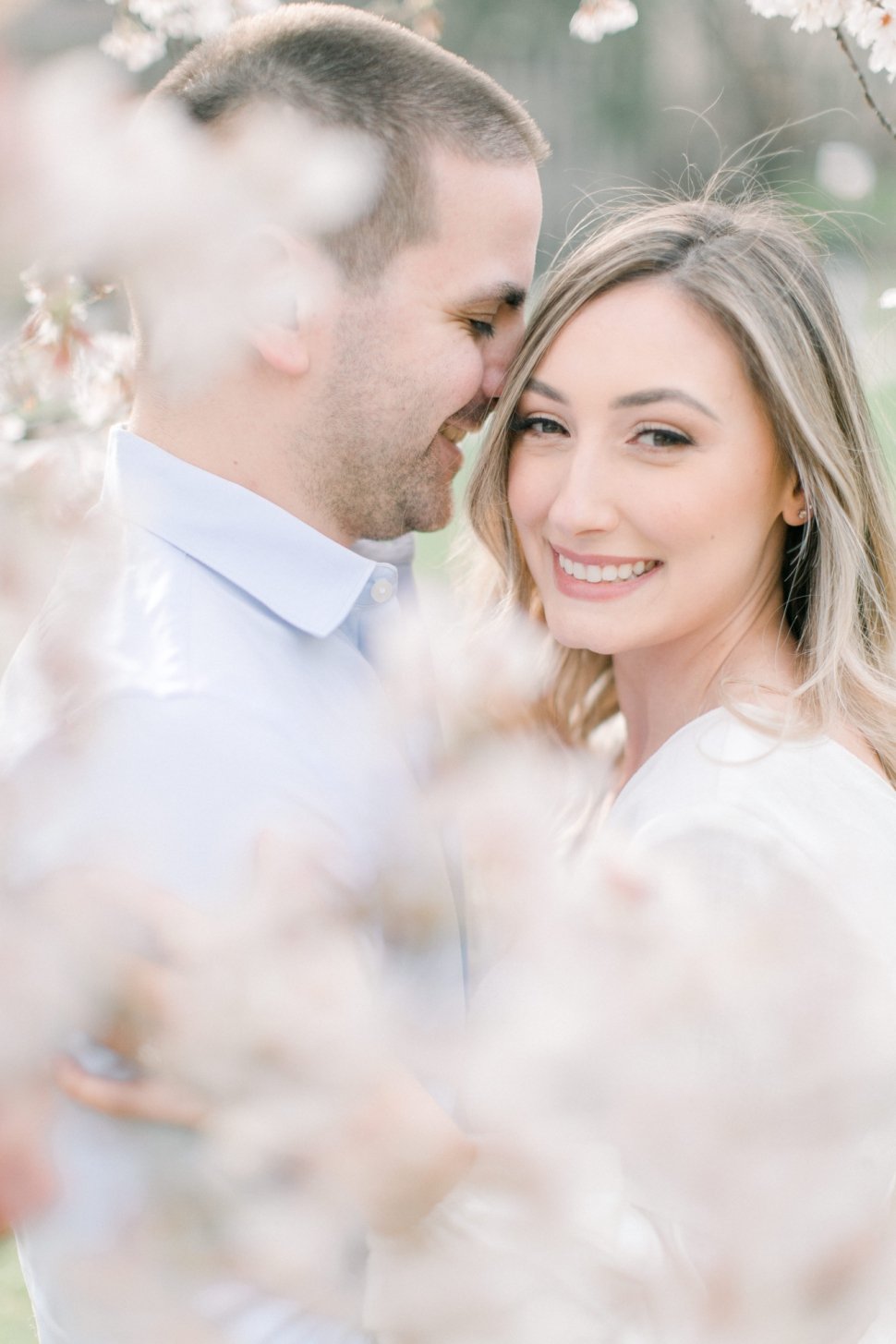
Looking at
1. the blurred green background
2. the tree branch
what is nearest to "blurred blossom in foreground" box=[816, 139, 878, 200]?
the tree branch

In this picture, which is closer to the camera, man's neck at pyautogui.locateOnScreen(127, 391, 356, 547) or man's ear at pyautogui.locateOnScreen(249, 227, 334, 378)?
man's ear at pyautogui.locateOnScreen(249, 227, 334, 378)

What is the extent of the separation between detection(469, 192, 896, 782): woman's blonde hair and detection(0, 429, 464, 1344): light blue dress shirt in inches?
23.5

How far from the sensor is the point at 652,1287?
59 centimetres

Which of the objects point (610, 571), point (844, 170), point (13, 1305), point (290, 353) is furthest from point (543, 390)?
point (844, 170)

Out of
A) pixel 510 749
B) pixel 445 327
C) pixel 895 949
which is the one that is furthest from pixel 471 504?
pixel 510 749

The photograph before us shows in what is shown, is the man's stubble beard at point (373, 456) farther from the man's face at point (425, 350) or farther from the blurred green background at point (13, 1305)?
the blurred green background at point (13, 1305)

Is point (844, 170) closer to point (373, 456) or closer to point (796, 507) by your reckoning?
point (796, 507)

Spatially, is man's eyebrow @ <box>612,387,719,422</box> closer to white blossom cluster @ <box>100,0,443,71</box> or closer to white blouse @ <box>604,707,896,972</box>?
white blouse @ <box>604,707,896,972</box>

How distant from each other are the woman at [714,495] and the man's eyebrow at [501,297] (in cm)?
6

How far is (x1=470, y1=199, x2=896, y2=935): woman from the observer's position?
190 cm

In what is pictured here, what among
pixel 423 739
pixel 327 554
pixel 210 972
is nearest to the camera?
pixel 210 972

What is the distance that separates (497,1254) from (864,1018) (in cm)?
21

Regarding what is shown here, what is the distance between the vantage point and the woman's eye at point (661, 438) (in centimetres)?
192

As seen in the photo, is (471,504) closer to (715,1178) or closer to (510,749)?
(510,749)
